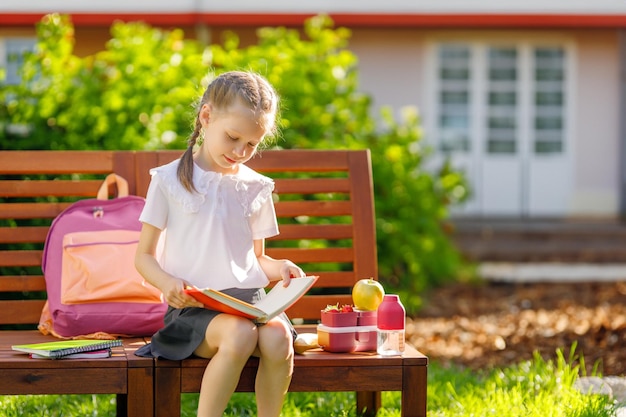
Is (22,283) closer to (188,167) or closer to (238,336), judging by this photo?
(188,167)

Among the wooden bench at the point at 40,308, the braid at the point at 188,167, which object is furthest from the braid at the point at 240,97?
the wooden bench at the point at 40,308

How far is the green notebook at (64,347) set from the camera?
3201 millimetres

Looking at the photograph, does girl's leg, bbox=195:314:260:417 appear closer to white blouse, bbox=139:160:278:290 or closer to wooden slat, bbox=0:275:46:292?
white blouse, bbox=139:160:278:290

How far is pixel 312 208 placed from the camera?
163 inches

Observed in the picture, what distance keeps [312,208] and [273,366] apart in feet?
3.45

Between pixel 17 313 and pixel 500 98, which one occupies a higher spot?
pixel 500 98

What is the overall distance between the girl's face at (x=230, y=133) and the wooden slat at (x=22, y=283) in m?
0.92

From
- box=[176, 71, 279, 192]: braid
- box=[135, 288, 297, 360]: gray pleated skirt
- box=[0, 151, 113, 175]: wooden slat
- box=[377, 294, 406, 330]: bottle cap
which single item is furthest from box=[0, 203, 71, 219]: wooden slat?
box=[377, 294, 406, 330]: bottle cap

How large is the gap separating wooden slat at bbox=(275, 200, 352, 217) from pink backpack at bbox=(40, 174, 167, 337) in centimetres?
59

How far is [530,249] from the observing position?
11328mm

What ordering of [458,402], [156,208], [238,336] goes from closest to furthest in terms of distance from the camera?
[238,336] < [156,208] < [458,402]

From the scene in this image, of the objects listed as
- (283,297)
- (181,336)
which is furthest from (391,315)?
(181,336)

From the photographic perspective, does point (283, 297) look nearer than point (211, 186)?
Yes

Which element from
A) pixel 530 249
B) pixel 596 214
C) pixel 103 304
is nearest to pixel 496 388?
pixel 103 304
